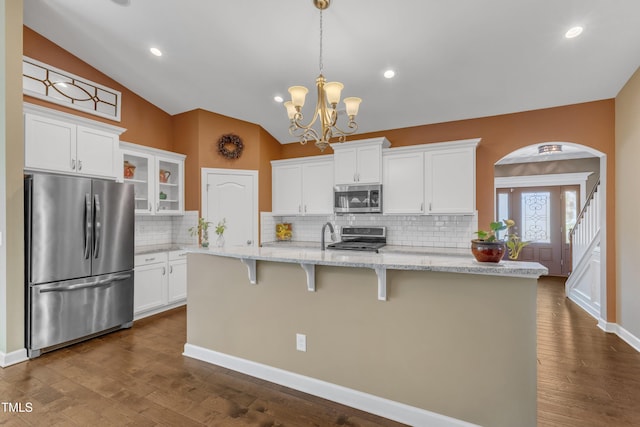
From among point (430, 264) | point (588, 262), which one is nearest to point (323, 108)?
point (430, 264)

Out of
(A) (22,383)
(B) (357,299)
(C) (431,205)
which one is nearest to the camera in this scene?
(B) (357,299)

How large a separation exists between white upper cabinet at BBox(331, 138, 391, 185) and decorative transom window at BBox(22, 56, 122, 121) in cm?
324

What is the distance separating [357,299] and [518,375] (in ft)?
3.42

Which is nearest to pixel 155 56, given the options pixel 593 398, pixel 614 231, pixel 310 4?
pixel 310 4

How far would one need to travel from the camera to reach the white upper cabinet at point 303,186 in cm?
502

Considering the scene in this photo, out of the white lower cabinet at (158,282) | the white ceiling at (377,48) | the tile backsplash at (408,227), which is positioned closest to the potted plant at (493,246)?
the white ceiling at (377,48)

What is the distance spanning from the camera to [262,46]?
342 cm

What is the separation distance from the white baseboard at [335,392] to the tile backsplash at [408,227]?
2.67 meters

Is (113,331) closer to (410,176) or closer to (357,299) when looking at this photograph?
(357,299)

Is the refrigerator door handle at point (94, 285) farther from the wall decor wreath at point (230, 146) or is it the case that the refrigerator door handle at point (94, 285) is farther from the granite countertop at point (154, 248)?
the wall decor wreath at point (230, 146)

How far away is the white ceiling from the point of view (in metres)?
2.74

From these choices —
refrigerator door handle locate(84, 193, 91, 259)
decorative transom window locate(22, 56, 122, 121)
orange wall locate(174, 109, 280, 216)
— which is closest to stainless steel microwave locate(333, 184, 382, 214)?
orange wall locate(174, 109, 280, 216)

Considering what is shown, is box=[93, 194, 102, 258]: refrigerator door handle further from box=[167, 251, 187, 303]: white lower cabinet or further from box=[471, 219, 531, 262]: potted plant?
box=[471, 219, 531, 262]: potted plant

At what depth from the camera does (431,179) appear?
423 cm
